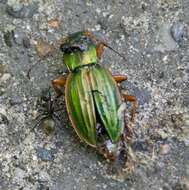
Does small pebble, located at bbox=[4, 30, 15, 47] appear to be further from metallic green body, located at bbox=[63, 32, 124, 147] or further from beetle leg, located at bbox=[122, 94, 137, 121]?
beetle leg, located at bbox=[122, 94, 137, 121]

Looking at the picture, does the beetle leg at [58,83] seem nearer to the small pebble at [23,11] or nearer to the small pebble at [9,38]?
the small pebble at [9,38]

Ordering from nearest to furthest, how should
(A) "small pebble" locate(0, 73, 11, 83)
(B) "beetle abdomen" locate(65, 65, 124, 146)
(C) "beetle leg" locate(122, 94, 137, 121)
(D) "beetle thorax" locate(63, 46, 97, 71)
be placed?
(B) "beetle abdomen" locate(65, 65, 124, 146) < (C) "beetle leg" locate(122, 94, 137, 121) < (D) "beetle thorax" locate(63, 46, 97, 71) < (A) "small pebble" locate(0, 73, 11, 83)

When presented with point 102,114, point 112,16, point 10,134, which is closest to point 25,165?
point 10,134

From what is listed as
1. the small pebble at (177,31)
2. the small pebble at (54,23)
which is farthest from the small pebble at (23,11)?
the small pebble at (177,31)

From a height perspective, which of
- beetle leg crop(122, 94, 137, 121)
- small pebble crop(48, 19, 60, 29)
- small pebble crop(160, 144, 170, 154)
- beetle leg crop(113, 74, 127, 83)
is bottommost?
small pebble crop(160, 144, 170, 154)

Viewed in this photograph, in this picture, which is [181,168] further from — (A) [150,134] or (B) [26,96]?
(B) [26,96]

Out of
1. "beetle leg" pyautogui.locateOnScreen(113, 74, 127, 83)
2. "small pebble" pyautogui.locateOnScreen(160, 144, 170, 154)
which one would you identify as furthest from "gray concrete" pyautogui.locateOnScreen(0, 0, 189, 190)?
"beetle leg" pyautogui.locateOnScreen(113, 74, 127, 83)
